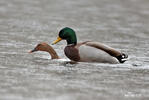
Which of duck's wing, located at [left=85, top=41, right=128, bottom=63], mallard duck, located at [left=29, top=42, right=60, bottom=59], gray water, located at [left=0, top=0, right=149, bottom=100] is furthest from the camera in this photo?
mallard duck, located at [left=29, top=42, right=60, bottom=59]

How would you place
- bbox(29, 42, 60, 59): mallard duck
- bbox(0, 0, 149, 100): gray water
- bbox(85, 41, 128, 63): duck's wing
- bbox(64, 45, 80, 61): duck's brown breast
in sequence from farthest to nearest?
bbox(29, 42, 60, 59): mallard duck → bbox(64, 45, 80, 61): duck's brown breast → bbox(85, 41, 128, 63): duck's wing → bbox(0, 0, 149, 100): gray water

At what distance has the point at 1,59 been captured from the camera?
1205 cm

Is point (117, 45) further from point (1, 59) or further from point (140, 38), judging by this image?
point (1, 59)

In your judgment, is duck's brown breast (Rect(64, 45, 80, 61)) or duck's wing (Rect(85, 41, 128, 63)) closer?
duck's wing (Rect(85, 41, 128, 63))

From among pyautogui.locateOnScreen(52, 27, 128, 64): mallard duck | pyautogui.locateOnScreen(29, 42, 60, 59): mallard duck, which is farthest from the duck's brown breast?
pyautogui.locateOnScreen(29, 42, 60, 59): mallard duck

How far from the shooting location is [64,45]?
15336 millimetres

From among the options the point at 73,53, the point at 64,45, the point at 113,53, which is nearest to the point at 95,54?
the point at 113,53

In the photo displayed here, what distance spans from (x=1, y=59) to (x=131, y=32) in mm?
6971

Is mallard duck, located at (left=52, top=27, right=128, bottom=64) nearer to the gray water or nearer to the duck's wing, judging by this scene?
the duck's wing

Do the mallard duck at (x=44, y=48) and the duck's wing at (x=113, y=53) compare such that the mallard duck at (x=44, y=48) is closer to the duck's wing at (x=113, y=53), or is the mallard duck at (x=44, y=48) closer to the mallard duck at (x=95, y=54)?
the mallard duck at (x=95, y=54)

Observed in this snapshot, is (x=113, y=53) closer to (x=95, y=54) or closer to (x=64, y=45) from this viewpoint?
(x=95, y=54)

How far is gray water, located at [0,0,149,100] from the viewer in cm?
902

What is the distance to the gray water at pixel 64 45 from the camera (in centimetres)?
902

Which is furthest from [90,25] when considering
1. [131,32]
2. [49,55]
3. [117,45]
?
[49,55]
